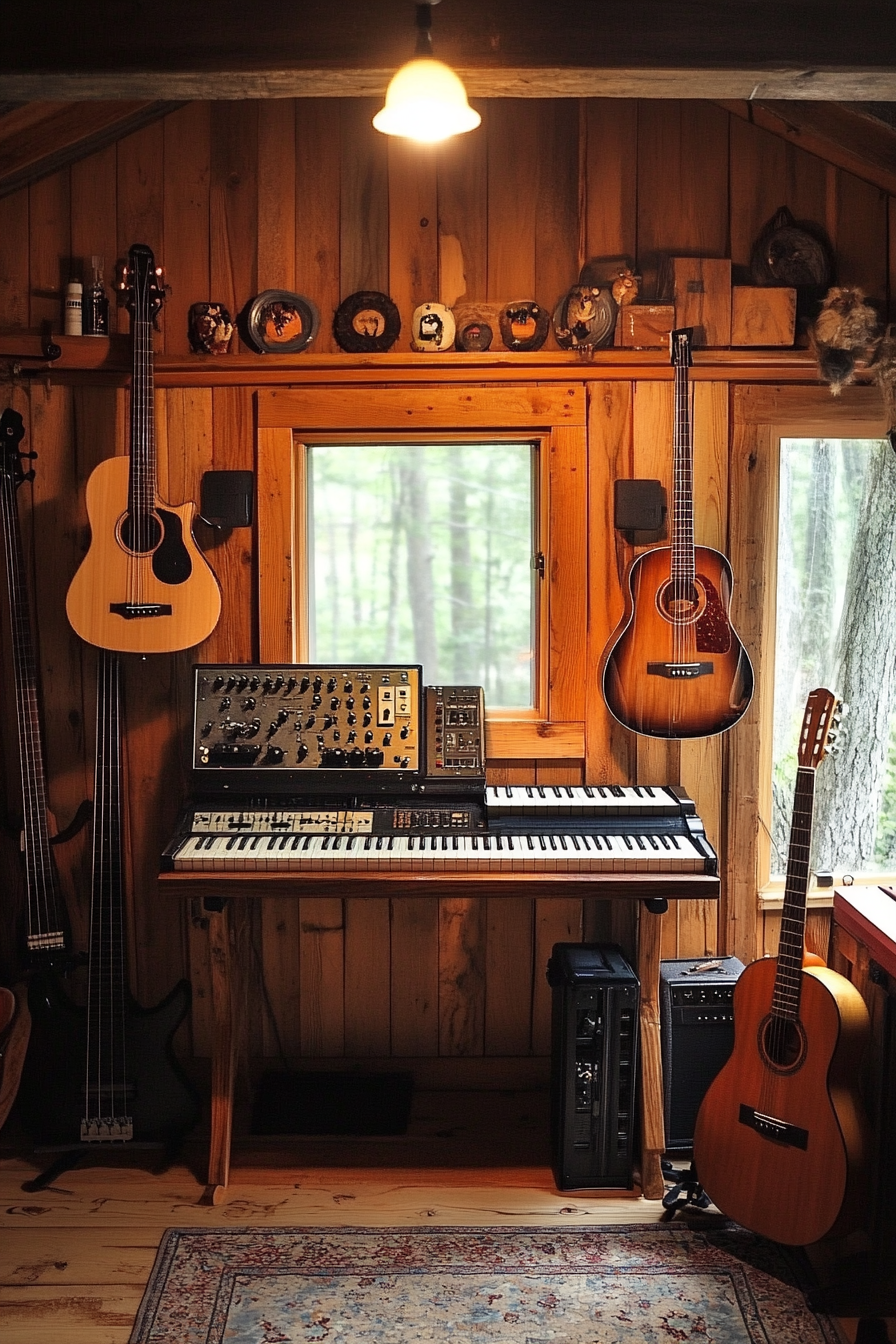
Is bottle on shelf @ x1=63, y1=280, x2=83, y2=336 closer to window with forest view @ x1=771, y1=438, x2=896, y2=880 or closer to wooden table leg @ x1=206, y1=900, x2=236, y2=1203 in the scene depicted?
wooden table leg @ x1=206, y1=900, x2=236, y2=1203

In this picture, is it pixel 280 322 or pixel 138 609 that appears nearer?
pixel 138 609

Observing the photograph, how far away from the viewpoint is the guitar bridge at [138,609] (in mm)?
3400

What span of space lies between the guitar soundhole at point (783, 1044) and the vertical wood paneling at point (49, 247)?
2796 mm

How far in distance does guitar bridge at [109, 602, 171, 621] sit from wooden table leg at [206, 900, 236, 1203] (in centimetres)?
84

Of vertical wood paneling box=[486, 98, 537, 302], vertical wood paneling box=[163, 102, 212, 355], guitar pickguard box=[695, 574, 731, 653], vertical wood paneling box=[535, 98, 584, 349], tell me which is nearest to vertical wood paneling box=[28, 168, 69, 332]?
vertical wood paneling box=[163, 102, 212, 355]

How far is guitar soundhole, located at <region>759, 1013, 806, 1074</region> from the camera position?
9.51ft

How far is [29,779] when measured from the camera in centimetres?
346

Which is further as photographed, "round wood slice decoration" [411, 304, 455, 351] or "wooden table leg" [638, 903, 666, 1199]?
"round wood slice decoration" [411, 304, 455, 351]

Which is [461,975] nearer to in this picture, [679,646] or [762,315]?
[679,646]

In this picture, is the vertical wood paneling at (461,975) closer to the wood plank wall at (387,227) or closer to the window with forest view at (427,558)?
the wood plank wall at (387,227)

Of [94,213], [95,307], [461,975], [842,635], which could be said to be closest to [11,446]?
[95,307]

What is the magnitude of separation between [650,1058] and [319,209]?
A: 8.59ft

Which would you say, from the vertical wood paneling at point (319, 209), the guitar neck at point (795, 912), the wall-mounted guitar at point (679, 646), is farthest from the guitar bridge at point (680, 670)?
the vertical wood paneling at point (319, 209)

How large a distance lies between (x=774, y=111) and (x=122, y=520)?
2205mm
